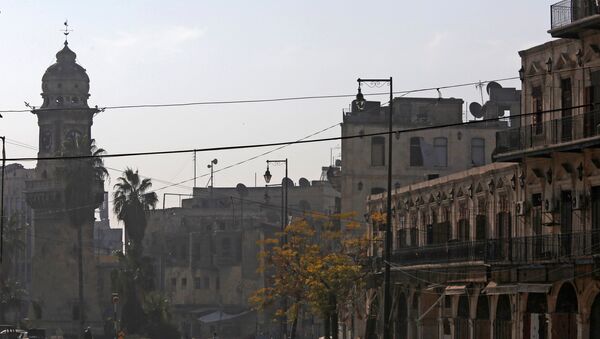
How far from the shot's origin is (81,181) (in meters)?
152

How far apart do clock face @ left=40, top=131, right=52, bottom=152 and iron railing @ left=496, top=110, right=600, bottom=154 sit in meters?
103

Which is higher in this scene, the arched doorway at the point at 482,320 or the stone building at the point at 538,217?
the stone building at the point at 538,217

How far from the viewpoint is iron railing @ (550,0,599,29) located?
52.6 metres

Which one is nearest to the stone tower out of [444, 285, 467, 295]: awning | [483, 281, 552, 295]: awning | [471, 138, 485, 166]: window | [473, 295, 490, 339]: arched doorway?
[471, 138, 485, 166]: window

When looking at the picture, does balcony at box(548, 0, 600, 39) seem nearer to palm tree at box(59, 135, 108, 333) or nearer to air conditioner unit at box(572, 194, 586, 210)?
air conditioner unit at box(572, 194, 586, 210)

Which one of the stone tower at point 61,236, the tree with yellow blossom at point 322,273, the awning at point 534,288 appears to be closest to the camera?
the awning at point 534,288

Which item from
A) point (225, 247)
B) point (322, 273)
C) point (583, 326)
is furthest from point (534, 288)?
point (225, 247)

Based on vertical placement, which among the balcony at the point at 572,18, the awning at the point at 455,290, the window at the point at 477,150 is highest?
the balcony at the point at 572,18

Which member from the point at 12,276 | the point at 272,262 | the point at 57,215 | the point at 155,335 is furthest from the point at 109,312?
the point at 272,262

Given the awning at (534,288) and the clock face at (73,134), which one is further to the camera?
the clock face at (73,134)

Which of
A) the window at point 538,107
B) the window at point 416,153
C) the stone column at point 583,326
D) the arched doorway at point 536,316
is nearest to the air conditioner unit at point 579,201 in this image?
the window at point 538,107

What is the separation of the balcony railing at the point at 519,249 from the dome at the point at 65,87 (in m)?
92.9

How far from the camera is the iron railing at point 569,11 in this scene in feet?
173

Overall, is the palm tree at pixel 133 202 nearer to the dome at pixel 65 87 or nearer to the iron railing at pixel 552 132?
the dome at pixel 65 87
